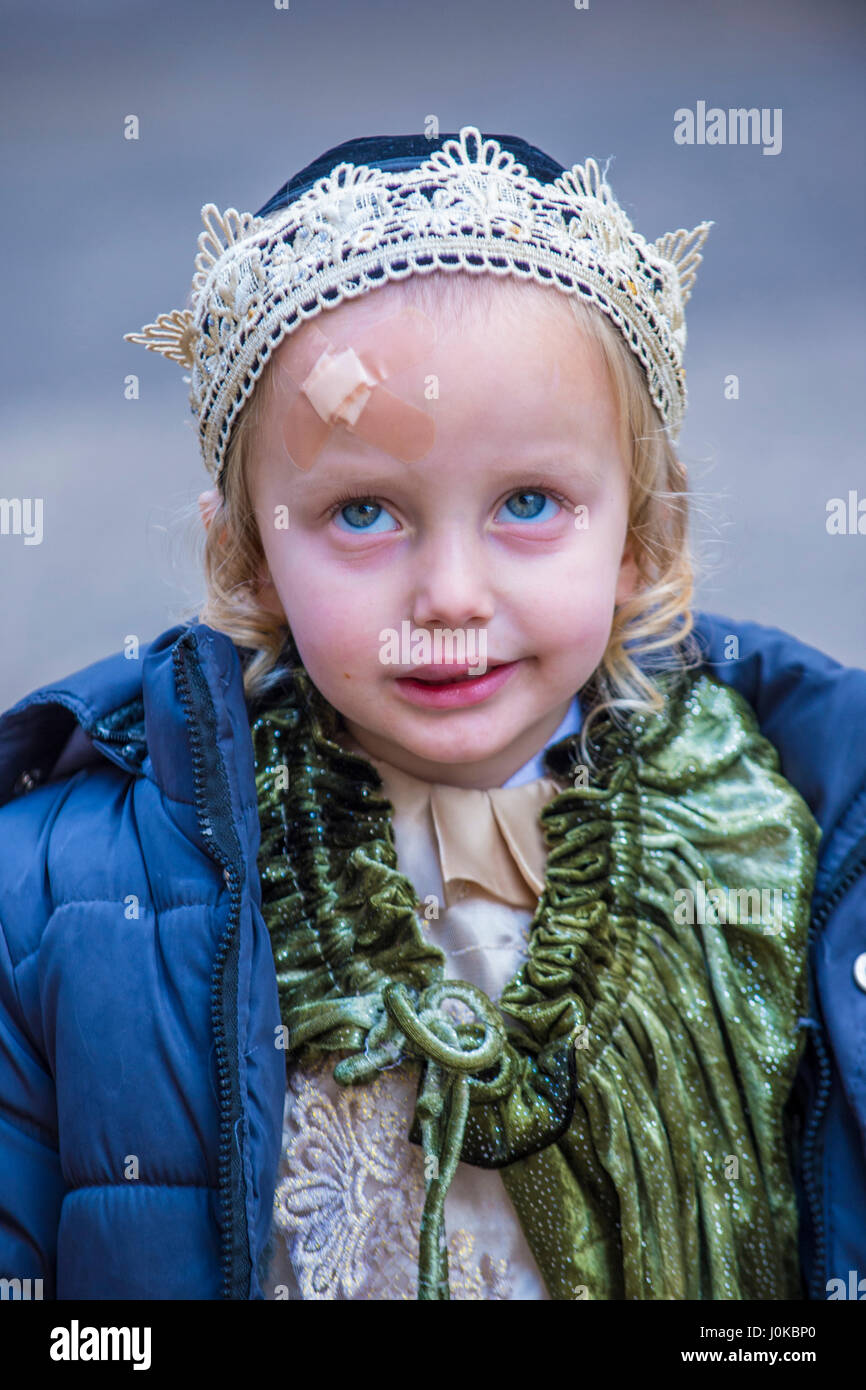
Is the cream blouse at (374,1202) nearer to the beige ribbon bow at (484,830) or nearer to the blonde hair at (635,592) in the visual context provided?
the beige ribbon bow at (484,830)

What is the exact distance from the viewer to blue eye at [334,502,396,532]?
1065mm

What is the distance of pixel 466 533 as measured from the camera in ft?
3.43

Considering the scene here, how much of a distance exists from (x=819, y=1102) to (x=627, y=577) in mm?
490

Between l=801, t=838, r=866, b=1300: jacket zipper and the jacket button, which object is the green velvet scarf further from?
the jacket button

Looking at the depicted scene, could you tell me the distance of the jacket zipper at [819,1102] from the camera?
3.51 ft

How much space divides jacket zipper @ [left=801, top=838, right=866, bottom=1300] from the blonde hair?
0.75 feet

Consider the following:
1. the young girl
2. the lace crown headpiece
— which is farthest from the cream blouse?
the lace crown headpiece

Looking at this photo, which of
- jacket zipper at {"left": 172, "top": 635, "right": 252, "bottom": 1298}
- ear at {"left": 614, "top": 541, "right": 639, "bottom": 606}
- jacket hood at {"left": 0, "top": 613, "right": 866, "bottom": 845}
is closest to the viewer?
jacket zipper at {"left": 172, "top": 635, "right": 252, "bottom": 1298}

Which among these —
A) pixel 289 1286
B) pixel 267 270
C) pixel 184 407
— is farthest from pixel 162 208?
pixel 289 1286

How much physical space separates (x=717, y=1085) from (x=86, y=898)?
54 centimetres

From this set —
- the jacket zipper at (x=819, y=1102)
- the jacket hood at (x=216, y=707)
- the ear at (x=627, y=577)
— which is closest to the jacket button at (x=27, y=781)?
the jacket hood at (x=216, y=707)

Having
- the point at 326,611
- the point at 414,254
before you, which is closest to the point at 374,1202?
the point at 326,611

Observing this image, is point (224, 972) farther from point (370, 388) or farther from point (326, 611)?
point (370, 388)

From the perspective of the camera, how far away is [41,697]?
118 centimetres
